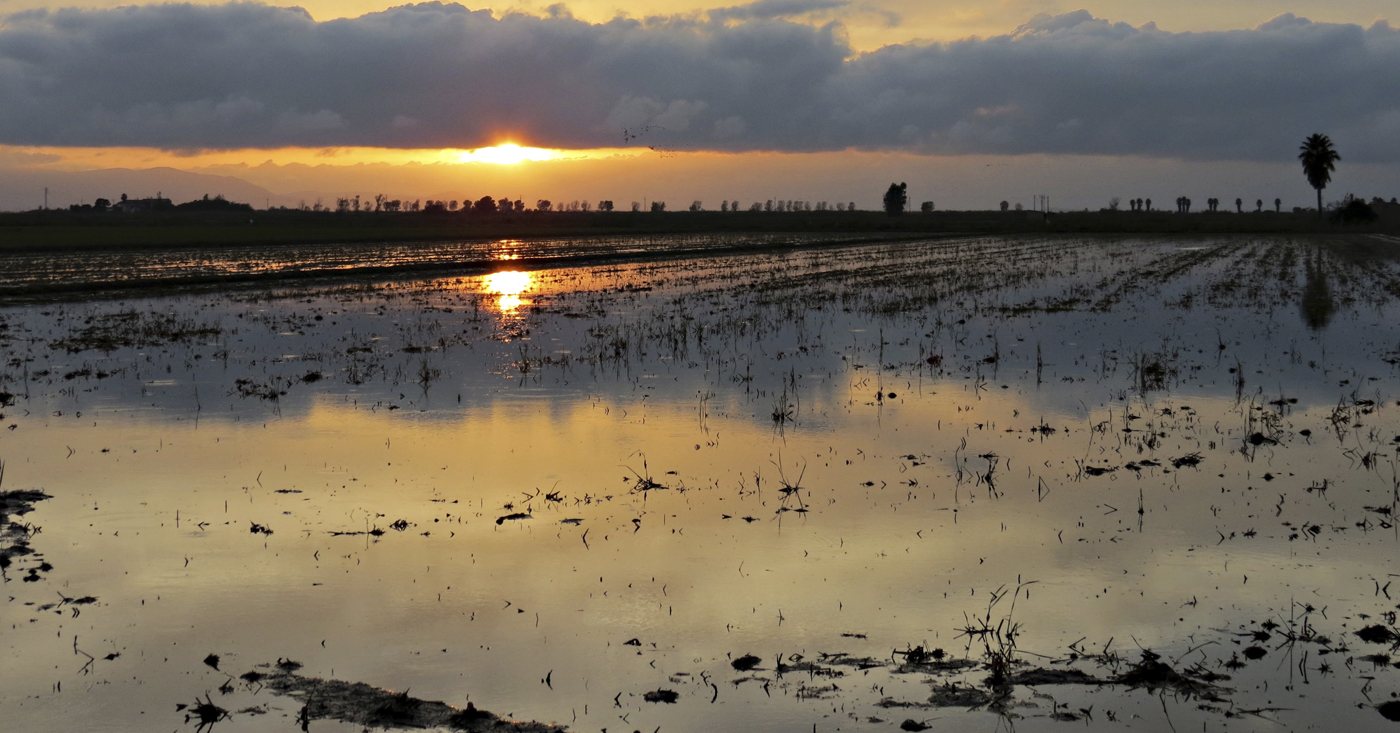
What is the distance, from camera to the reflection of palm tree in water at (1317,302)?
26.7 meters

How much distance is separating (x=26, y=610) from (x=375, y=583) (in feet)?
7.45

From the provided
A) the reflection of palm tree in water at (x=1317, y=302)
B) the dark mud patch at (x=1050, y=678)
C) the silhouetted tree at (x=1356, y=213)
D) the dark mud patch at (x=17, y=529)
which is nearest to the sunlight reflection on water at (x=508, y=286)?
the dark mud patch at (x=17, y=529)

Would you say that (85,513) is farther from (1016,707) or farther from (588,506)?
(1016,707)

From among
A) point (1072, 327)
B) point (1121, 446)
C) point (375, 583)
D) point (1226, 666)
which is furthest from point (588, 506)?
point (1072, 327)

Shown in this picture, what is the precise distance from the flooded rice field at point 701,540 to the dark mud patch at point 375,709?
0.08 feet

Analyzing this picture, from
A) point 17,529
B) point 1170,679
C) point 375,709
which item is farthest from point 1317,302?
point 17,529

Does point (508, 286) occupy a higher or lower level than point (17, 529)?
higher

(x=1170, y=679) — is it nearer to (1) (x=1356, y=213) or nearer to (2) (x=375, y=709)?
(2) (x=375, y=709)

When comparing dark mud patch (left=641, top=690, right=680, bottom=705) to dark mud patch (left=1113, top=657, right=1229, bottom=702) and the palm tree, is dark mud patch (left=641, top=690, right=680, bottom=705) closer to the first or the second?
dark mud patch (left=1113, top=657, right=1229, bottom=702)

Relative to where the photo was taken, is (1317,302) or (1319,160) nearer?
(1317,302)

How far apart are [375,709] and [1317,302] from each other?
107 ft

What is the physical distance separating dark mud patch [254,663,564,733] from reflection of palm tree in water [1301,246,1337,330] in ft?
81.2

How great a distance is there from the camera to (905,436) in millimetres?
13234

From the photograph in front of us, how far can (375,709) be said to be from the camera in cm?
595
